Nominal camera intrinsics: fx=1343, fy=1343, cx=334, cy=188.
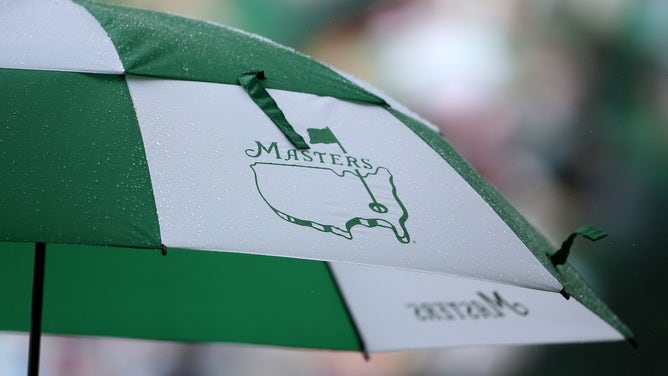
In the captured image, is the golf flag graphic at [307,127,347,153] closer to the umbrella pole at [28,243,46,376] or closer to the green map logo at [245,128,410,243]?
the green map logo at [245,128,410,243]

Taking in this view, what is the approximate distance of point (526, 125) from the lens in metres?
5.75

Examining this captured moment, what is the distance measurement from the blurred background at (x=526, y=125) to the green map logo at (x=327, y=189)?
3198 mm

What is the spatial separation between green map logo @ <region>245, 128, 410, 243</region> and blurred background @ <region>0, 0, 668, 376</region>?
320 centimetres

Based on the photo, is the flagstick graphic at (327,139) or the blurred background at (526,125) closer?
the flagstick graphic at (327,139)

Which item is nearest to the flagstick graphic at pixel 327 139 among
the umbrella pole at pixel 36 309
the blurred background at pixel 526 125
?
the umbrella pole at pixel 36 309

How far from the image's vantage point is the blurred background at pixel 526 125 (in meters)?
5.30

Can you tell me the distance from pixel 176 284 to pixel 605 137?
2.82 m

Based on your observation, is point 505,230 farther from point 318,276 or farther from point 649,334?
point 649,334

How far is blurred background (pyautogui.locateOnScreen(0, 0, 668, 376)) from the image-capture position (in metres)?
5.30

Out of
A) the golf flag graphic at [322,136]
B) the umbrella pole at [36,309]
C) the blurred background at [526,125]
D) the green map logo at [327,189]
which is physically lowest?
the green map logo at [327,189]

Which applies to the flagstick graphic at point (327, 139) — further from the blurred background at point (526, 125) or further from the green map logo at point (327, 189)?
the blurred background at point (526, 125)

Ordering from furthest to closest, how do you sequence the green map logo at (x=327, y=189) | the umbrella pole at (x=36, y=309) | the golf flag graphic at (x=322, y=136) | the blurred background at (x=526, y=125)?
the blurred background at (x=526, y=125)
the umbrella pole at (x=36, y=309)
the golf flag graphic at (x=322, y=136)
the green map logo at (x=327, y=189)

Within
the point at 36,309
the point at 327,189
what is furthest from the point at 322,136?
the point at 36,309

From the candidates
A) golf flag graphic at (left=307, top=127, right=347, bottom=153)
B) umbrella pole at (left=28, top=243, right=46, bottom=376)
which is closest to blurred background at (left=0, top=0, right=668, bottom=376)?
umbrella pole at (left=28, top=243, right=46, bottom=376)
